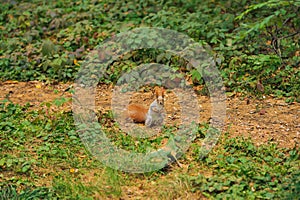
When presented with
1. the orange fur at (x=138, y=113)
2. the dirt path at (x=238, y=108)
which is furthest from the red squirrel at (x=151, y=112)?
the dirt path at (x=238, y=108)

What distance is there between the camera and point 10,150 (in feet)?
18.5

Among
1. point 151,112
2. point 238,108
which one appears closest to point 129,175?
point 151,112

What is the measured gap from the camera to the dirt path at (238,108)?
5700 millimetres

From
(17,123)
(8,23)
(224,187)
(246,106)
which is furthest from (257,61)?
(8,23)

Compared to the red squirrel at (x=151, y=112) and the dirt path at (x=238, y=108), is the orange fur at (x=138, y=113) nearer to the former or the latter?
the red squirrel at (x=151, y=112)

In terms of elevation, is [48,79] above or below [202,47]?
below

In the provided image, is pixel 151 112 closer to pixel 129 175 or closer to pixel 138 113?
pixel 138 113

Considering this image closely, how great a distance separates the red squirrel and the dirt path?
0.33m

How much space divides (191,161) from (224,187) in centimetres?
59

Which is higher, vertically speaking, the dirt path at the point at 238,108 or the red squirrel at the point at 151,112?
the red squirrel at the point at 151,112

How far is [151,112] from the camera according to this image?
18.9 ft

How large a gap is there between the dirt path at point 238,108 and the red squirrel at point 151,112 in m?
0.33

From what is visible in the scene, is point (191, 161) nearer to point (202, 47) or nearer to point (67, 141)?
point (67, 141)

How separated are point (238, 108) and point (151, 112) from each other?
3.77 ft
